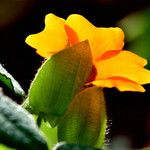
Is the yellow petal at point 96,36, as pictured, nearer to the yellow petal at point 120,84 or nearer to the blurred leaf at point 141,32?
the yellow petal at point 120,84

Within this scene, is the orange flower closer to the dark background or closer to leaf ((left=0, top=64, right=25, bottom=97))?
leaf ((left=0, top=64, right=25, bottom=97))

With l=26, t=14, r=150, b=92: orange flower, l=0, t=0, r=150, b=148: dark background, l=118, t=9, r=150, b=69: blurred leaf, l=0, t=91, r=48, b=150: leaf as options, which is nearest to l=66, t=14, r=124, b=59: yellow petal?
l=26, t=14, r=150, b=92: orange flower

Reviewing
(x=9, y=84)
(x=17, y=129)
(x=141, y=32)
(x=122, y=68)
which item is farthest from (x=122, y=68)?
(x=141, y=32)

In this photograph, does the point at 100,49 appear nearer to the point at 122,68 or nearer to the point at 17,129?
the point at 122,68

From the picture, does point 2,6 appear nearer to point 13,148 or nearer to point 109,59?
point 109,59

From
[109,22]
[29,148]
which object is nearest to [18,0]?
[109,22]
